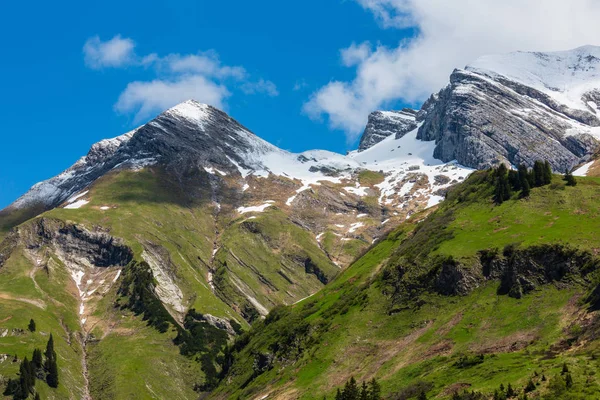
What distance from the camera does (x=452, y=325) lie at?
104 meters

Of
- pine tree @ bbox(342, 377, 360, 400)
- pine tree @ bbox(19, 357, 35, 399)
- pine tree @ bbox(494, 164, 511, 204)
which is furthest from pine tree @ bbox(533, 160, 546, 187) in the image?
pine tree @ bbox(19, 357, 35, 399)

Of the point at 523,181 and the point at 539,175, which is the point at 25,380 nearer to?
the point at 523,181

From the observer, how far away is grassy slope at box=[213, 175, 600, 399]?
82.7m

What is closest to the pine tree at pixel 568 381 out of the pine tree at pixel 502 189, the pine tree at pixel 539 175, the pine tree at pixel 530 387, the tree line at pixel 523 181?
the pine tree at pixel 530 387

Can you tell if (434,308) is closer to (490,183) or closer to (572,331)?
(572,331)

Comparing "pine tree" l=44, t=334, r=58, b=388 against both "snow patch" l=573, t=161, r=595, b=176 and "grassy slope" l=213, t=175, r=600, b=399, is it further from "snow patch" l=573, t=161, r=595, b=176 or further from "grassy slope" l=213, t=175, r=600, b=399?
"snow patch" l=573, t=161, r=595, b=176

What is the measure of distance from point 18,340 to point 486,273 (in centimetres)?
14958

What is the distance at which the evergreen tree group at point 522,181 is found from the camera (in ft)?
445

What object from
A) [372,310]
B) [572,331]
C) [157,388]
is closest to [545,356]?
[572,331]

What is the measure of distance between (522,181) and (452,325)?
4690 centimetres

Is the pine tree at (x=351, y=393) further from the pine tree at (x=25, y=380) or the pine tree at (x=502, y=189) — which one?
the pine tree at (x=25, y=380)

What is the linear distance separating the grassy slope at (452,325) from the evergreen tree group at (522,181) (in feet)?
8.00

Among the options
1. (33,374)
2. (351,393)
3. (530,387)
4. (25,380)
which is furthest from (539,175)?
(33,374)

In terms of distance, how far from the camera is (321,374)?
116 m
